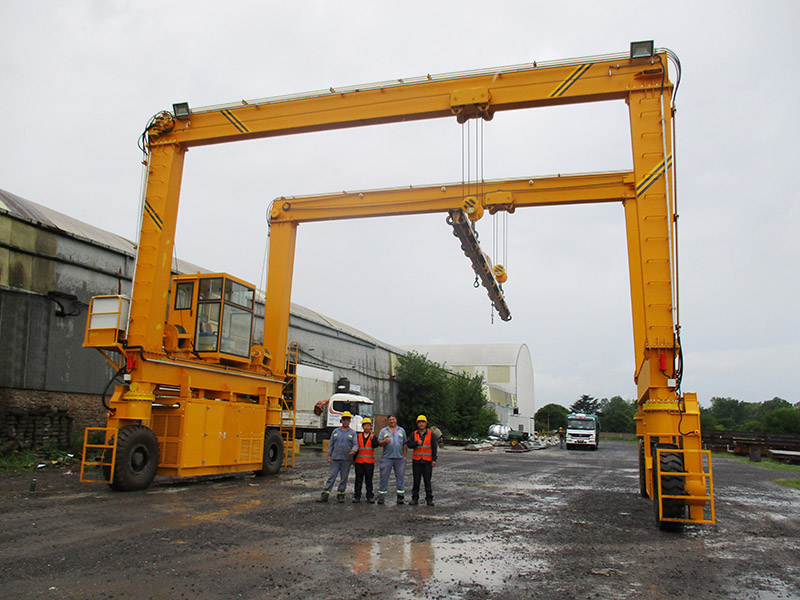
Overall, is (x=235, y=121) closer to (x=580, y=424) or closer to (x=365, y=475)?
(x=365, y=475)

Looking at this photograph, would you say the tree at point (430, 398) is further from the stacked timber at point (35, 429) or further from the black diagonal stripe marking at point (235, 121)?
the black diagonal stripe marking at point (235, 121)

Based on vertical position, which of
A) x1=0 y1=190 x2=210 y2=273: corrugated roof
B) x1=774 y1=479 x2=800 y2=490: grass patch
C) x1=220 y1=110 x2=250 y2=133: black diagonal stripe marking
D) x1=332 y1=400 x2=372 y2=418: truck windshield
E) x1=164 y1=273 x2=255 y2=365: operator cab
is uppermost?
x1=220 y1=110 x2=250 y2=133: black diagonal stripe marking

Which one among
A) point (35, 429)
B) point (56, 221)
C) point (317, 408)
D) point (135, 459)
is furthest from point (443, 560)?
point (317, 408)

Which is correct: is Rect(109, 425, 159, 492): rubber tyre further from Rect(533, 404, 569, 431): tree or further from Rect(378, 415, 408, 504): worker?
Rect(533, 404, 569, 431): tree

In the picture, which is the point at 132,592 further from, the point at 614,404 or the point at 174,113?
the point at 614,404

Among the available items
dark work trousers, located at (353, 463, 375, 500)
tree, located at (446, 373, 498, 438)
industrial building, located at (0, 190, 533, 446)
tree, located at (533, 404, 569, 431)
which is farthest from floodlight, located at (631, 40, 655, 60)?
tree, located at (533, 404, 569, 431)

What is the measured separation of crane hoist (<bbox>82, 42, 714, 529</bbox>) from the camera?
347 inches

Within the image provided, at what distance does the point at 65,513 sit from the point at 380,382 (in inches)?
1192

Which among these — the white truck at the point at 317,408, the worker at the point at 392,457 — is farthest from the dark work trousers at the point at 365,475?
the white truck at the point at 317,408

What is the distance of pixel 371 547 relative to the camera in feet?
21.4

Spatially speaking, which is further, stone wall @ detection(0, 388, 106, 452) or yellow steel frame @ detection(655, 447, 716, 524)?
stone wall @ detection(0, 388, 106, 452)

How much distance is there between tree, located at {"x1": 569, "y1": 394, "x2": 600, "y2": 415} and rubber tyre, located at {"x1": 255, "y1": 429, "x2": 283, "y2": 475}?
102 m

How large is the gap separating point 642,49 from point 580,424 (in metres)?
31.0

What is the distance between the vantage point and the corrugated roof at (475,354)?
208 feet
